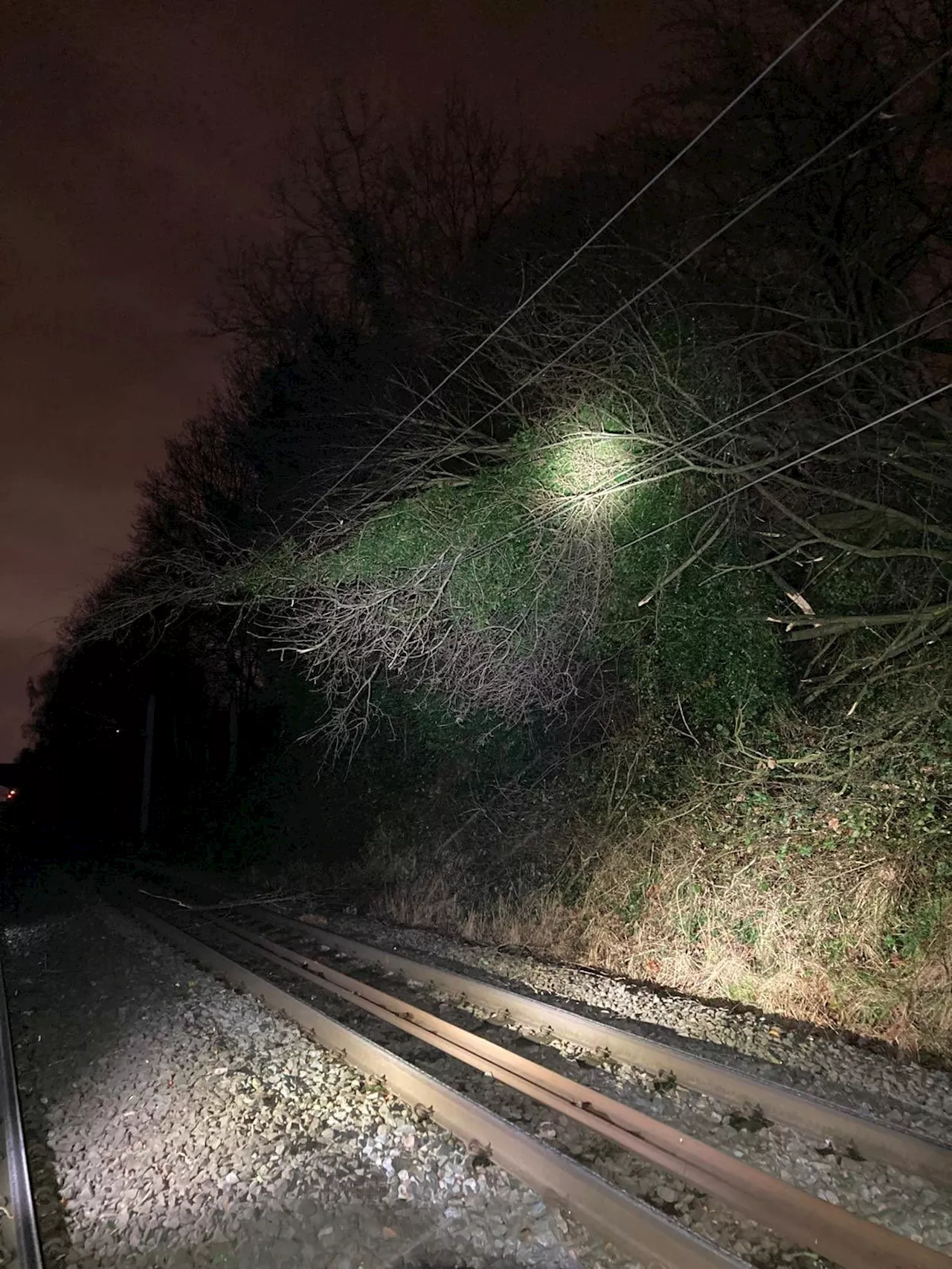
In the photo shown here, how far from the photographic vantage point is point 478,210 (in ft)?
41.6


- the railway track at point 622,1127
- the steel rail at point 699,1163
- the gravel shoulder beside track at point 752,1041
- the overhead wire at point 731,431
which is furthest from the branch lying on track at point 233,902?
the overhead wire at point 731,431

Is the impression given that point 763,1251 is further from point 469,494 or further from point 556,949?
point 469,494

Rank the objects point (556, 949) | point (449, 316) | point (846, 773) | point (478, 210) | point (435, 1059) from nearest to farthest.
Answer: point (435, 1059)
point (846, 773)
point (556, 949)
point (449, 316)
point (478, 210)

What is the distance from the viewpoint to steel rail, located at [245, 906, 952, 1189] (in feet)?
14.4

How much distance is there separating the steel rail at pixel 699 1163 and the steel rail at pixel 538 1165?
332 millimetres

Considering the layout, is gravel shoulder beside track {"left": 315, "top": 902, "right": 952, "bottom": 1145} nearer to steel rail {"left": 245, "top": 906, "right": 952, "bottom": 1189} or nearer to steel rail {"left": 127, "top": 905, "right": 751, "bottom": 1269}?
steel rail {"left": 245, "top": 906, "right": 952, "bottom": 1189}

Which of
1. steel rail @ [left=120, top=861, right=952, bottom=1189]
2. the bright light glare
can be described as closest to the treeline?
the bright light glare

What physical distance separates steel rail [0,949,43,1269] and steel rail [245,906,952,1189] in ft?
12.3

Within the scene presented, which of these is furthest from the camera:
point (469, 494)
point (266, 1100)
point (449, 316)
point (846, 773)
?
point (449, 316)

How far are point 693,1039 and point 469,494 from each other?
6707 mm

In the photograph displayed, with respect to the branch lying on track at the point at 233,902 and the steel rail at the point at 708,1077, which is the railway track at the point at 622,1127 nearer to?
the steel rail at the point at 708,1077

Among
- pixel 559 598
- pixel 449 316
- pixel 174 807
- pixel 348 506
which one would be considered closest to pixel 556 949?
pixel 559 598

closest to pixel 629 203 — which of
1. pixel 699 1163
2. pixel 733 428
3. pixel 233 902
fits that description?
pixel 733 428

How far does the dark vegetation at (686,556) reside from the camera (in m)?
7.88
